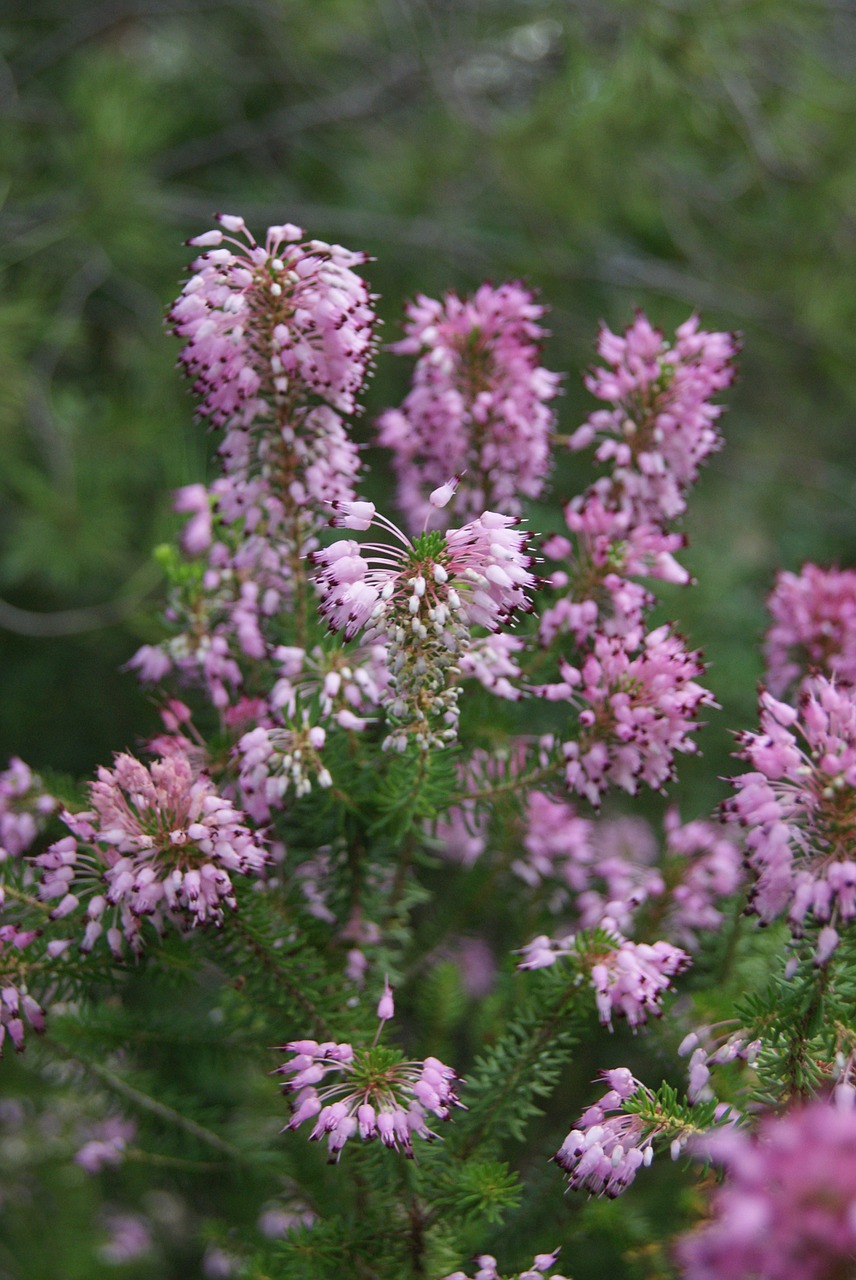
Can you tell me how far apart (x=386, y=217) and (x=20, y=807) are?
2.60 m

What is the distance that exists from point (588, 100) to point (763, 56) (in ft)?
2.59

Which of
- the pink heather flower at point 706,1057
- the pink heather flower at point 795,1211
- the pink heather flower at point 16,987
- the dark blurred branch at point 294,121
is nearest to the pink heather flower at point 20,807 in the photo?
the pink heather flower at point 16,987

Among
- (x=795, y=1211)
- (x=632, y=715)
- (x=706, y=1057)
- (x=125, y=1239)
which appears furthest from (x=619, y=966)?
(x=125, y=1239)

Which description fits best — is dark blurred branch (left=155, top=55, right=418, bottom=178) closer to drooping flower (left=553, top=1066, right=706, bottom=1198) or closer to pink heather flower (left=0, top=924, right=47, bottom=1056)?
pink heather flower (left=0, top=924, right=47, bottom=1056)

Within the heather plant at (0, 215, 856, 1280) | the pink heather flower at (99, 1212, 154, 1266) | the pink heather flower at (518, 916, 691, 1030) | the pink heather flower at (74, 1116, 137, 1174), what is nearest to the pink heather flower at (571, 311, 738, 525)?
the heather plant at (0, 215, 856, 1280)

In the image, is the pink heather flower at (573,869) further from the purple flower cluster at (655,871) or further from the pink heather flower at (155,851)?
the pink heather flower at (155,851)

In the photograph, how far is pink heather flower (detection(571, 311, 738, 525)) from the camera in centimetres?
117

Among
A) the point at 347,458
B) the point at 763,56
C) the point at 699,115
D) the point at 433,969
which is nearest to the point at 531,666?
the point at 347,458

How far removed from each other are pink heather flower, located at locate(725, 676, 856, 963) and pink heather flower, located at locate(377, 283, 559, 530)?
0.51m

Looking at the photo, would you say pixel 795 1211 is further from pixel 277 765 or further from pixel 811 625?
pixel 811 625

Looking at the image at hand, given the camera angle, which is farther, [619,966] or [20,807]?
[20,807]

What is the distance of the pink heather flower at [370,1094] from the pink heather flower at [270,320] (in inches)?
25.1

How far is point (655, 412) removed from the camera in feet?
3.86

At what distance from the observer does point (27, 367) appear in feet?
8.27
